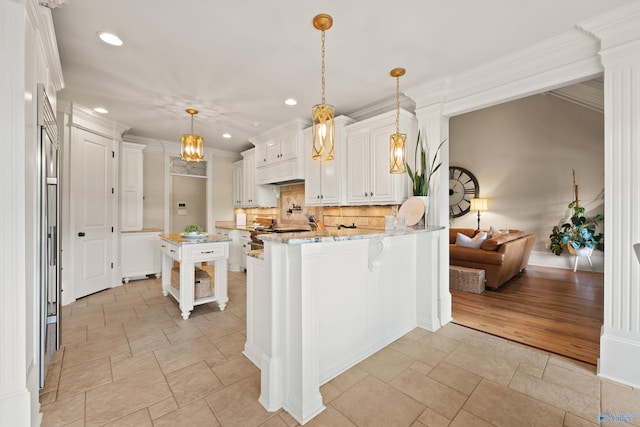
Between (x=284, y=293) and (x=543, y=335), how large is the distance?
2579mm

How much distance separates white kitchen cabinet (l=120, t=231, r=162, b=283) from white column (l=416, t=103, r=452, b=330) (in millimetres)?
4520

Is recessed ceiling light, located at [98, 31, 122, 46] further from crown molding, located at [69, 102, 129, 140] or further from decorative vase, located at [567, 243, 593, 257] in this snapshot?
decorative vase, located at [567, 243, 593, 257]

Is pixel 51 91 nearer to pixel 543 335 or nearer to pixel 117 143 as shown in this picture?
pixel 117 143

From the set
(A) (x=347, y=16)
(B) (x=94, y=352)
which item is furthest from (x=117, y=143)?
(A) (x=347, y=16)

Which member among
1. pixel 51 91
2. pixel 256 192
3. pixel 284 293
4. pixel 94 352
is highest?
pixel 51 91

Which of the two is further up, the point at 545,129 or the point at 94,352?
the point at 545,129

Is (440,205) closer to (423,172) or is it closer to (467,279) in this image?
(423,172)

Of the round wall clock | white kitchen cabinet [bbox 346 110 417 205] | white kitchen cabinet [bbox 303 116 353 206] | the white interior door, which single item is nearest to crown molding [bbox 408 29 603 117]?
white kitchen cabinet [bbox 346 110 417 205]

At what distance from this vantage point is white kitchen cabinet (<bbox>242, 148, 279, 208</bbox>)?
17.5ft

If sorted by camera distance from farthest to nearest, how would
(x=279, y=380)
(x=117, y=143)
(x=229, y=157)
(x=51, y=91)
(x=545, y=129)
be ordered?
(x=229, y=157), (x=545, y=129), (x=117, y=143), (x=51, y=91), (x=279, y=380)

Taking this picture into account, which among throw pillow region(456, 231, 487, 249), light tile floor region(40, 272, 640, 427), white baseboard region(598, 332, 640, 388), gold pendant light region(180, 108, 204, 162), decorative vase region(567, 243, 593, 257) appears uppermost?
gold pendant light region(180, 108, 204, 162)

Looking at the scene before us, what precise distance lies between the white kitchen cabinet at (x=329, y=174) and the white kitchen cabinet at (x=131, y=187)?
307cm

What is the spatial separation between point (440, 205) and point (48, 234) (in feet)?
10.9

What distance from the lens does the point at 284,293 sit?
1.67 meters
